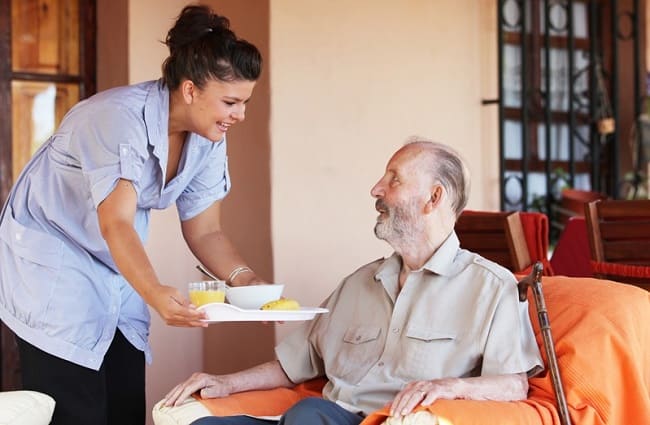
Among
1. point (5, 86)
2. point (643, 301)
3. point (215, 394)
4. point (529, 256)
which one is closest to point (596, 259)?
point (529, 256)

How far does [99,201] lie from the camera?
2188 millimetres

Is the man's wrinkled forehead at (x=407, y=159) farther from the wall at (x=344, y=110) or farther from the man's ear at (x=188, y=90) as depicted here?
the wall at (x=344, y=110)

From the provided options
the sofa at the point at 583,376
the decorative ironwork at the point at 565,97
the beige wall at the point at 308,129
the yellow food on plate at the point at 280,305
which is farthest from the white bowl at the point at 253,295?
the decorative ironwork at the point at 565,97

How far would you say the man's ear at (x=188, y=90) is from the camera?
232 cm

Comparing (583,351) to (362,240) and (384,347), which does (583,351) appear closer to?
(384,347)

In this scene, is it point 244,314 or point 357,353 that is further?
point 357,353

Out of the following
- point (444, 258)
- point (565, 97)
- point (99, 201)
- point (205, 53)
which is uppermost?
point (565, 97)

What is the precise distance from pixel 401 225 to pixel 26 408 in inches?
37.1

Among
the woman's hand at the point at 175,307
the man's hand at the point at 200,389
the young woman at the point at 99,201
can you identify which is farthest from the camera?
the man's hand at the point at 200,389

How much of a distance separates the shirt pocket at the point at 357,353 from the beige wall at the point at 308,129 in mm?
1207

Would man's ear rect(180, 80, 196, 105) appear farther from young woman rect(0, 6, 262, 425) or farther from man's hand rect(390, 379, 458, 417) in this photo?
man's hand rect(390, 379, 458, 417)

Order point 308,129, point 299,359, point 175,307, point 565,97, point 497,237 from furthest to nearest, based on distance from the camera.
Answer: point 565,97, point 308,129, point 497,237, point 299,359, point 175,307

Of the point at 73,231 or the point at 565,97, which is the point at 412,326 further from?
the point at 565,97

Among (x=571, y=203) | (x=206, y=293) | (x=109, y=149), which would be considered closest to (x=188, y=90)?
(x=109, y=149)
